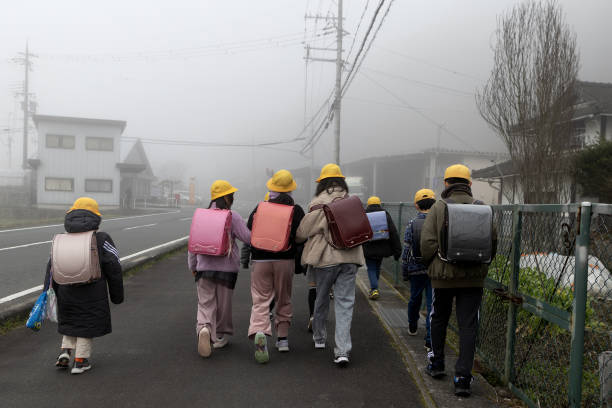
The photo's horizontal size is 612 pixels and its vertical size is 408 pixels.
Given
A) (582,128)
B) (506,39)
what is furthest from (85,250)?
(582,128)

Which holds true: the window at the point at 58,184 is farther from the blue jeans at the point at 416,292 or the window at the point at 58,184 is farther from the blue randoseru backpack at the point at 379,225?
the blue jeans at the point at 416,292

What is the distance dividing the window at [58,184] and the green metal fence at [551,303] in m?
38.9

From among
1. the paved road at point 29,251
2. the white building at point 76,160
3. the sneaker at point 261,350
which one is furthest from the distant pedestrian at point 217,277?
the white building at point 76,160

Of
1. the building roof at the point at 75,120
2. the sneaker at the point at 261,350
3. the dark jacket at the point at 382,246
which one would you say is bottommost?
the sneaker at the point at 261,350

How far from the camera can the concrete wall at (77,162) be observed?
37469 millimetres

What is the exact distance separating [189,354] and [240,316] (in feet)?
5.38

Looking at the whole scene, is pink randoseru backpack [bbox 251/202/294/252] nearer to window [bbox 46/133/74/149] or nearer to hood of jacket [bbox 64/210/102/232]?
hood of jacket [bbox 64/210/102/232]

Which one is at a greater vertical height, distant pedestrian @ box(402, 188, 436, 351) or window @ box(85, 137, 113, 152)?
window @ box(85, 137, 113, 152)

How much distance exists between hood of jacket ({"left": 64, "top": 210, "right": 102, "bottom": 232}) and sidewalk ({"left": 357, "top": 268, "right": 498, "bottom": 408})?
120 inches

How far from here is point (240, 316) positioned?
6.20 metres

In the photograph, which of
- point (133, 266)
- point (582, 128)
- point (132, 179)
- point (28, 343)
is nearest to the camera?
point (28, 343)

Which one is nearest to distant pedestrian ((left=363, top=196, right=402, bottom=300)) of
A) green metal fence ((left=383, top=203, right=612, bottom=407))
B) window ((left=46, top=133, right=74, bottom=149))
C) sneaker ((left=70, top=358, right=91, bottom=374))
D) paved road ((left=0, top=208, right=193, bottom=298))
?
green metal fence ((left=383, top=203, right=612, bottom=407))

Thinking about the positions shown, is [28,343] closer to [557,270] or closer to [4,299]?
[4,299]

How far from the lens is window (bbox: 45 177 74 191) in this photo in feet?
123
